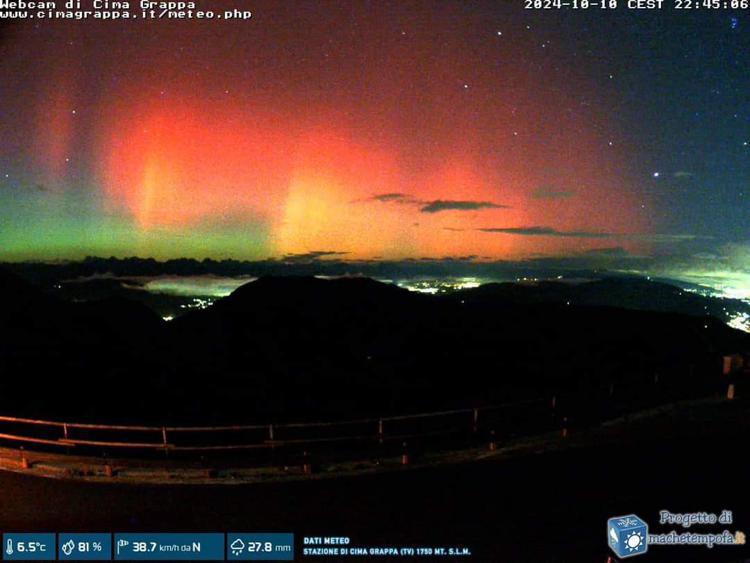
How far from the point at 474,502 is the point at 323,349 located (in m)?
74.6

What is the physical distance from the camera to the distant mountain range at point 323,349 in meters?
49.1

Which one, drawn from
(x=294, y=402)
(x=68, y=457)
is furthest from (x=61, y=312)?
(x=68, y=457)

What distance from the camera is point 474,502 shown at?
23.4 ft

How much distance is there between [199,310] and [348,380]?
5413 centimetres

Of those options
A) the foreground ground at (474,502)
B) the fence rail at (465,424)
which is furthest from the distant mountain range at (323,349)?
the foreground ground at (474,502)

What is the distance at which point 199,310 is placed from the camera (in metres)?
102

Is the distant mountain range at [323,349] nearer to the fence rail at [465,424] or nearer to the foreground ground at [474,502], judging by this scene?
the fence rail at [465,424]

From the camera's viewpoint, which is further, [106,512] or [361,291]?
[361,291]

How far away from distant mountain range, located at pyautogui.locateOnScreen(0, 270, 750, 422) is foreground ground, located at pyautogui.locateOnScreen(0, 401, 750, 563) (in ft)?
82.3

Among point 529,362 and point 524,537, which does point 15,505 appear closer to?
point 524,537

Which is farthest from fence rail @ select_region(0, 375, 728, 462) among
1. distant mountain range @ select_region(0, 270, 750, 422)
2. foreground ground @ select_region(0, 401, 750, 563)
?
distant mountain range @ select_region(0, 270, 750, 422)

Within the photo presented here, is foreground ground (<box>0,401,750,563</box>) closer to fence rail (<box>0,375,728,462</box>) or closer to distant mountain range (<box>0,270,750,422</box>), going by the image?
fence rail (<box>0,375,728,462</box>)

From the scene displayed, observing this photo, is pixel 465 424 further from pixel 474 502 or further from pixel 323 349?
pixel 323 349

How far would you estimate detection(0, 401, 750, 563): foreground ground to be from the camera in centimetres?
648
